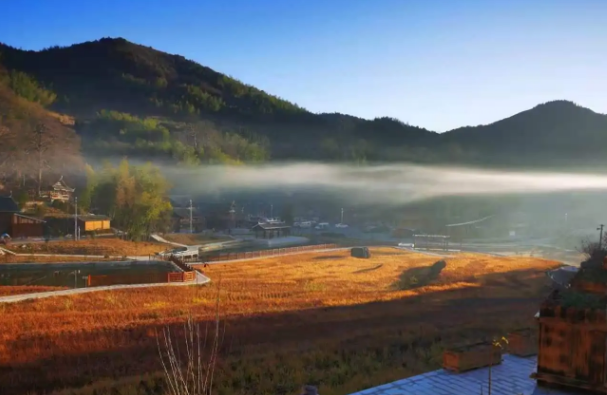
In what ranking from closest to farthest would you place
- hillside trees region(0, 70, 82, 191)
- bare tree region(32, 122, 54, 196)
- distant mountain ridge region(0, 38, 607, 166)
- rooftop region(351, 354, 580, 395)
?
1. rooftop region(351, 354, 580, 395)
2. bare tree region(32, 122, 54, 196)
3. hillside trees region(0, 70, 82, 191)
4. distant mountain ridge region(0, 38, 607, 166)

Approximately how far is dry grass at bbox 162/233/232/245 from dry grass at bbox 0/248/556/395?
420 inches

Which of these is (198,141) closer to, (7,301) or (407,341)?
(7,301)

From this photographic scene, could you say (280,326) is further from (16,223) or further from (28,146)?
(28,146)

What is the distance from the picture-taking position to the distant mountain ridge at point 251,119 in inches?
1901

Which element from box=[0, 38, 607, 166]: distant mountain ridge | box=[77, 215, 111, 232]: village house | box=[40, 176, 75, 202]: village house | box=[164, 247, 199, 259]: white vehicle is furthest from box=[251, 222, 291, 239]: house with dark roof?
box=[0, 38, 607, 166]: distant mountain ridge

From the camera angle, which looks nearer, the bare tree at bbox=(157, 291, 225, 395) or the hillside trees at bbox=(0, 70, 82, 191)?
the bare tree at bbox=(157, 291, 225, 395)

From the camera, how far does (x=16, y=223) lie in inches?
841

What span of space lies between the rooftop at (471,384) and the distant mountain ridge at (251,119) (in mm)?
40569

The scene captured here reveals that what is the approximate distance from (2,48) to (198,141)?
167 feet

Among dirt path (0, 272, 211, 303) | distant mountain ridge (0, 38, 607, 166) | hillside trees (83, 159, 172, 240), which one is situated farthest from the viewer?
distant mountain ridge (0, 38, 607, 166)

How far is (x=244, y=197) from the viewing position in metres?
48.6

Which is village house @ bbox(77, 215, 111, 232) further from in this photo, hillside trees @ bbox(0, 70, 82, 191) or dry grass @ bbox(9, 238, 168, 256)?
hillside trees @ bbox(0, 70, 82, 191)

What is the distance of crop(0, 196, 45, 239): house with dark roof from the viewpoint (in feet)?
69.6

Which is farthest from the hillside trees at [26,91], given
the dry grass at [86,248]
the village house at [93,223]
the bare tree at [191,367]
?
the bare tree at [191,367]
